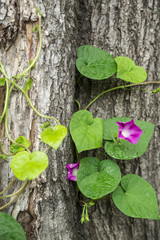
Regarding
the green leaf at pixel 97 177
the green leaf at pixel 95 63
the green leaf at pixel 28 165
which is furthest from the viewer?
the green leaf at pixel 95 63

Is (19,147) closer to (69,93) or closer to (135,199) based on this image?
(69,93)

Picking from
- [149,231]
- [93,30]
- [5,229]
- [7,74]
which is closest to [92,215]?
[149,231]

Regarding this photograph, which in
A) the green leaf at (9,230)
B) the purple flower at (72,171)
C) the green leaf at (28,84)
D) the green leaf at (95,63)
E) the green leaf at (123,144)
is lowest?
the green leaf at (9,230)

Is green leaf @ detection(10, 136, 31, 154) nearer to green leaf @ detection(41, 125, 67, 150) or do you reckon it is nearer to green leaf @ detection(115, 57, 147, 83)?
green leaf @ detection(41, 125, 67, 150)

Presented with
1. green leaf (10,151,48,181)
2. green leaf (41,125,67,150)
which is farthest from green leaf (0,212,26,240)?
green leaf (41,125,67,150)

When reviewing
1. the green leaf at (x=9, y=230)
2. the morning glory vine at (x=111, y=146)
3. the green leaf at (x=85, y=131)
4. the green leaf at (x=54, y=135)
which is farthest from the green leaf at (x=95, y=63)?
the green leaf at (x=9, y=230)

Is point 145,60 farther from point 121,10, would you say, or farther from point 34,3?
point 34,3

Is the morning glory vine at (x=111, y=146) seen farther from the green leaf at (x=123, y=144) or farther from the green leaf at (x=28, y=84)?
the green leaf at (x=28, y=84)

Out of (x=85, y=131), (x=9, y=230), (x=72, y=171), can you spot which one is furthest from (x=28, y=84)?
(x=9, y=230)
